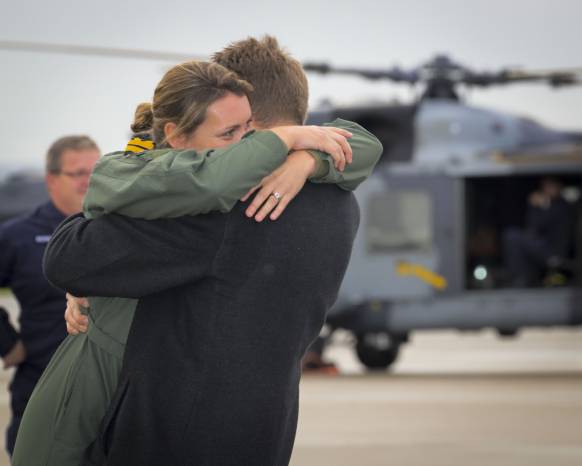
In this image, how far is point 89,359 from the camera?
2.51m

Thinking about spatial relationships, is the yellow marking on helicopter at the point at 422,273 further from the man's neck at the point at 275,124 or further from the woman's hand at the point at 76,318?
the woman's hand at the point at 76,318

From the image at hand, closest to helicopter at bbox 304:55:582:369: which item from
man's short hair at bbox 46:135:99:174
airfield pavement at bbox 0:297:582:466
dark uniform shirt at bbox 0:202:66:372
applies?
airfield pavement at bbox 0:297:582:466

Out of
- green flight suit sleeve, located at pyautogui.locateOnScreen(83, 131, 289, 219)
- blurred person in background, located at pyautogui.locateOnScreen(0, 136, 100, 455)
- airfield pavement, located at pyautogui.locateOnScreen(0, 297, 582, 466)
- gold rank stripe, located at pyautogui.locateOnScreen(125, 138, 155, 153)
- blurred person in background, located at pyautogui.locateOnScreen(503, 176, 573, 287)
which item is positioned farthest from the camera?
blurred person in background, located at pyautogui.locateOnScreen(503, 176, 573, 287)

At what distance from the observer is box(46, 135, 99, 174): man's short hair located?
4.97 metres

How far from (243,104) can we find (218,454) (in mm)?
716

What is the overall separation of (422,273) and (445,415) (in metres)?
4.64

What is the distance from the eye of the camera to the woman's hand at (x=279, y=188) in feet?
7.97

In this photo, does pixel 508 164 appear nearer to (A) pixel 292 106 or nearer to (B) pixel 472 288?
(B) pixel 472 288

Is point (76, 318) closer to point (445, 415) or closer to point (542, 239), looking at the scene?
point (445, 415)

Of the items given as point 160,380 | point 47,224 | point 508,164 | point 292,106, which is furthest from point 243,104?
point 508,164

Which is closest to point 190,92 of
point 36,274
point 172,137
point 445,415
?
point 172,137

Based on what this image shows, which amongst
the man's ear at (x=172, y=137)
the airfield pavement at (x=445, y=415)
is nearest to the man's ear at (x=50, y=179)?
the airfield pavement at (x=445, y=415)

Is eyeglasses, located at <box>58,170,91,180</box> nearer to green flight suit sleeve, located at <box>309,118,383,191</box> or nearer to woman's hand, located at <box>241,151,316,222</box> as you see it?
green flight suit sleeve, located at <box>309,118,383,191</box>

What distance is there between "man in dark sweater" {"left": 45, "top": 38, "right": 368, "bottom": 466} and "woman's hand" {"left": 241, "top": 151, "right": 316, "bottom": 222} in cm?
2
